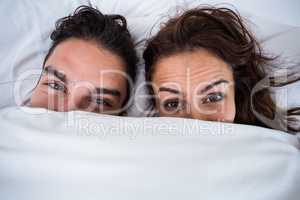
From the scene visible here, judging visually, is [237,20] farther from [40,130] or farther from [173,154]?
[40,130]

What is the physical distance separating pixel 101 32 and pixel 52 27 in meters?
0.25

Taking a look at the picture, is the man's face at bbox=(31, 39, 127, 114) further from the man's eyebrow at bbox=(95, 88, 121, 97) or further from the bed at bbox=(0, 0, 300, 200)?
the bed at bbox=(0, 0, 300, 200)

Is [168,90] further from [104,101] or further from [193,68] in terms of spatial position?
[104,101]

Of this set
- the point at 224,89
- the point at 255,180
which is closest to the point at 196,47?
the point at 224,89

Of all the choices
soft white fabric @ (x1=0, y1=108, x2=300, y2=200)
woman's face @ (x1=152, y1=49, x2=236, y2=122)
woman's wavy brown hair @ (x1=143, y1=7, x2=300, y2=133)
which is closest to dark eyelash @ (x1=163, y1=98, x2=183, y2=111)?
woman's face @ (x1=152, y1=49, x2=236, y2=122)

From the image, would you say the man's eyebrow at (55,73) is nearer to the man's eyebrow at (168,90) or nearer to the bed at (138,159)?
the bed at (138,159)

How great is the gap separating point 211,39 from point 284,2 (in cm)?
37

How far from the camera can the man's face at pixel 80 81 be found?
91cm

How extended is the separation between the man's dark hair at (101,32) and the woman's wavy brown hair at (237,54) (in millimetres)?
72

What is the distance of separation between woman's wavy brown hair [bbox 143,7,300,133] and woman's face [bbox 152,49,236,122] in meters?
0.04

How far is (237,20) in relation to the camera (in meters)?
1.09

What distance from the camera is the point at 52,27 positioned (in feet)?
3.86

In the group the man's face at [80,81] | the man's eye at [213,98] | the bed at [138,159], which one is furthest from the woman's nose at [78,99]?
the man's eye at [213,98]

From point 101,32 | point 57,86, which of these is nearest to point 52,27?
point 101,32
